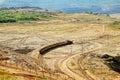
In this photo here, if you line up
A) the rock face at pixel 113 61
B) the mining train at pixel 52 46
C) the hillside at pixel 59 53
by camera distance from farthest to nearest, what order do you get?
the mining train at pixel 52 46
the rock face at pixel 113 61
the hillside at pixel 59 53

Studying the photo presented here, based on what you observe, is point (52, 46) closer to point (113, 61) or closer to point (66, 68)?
point (113, 61)

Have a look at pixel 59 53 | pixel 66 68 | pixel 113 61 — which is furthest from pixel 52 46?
pixel 66 68

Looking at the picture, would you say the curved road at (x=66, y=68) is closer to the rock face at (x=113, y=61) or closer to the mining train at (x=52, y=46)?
the rock face at (x=113, y=61)

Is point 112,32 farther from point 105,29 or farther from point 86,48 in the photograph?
point 86,48

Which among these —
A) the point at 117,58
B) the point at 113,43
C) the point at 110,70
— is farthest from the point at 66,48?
the point at 110,70

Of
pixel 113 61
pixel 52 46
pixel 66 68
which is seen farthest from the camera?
pixel 52 46

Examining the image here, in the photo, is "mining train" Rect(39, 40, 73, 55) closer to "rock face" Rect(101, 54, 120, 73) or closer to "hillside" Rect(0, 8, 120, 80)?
"hillside" Rect(0, 8, 120, 80)

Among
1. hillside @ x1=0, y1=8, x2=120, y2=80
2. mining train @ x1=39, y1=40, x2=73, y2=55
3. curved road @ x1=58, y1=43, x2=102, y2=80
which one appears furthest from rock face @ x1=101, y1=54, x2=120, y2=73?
mining train @ x1=39, y1=40, x2=73, y2=55

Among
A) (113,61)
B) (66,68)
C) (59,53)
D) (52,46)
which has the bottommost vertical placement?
(59,53)

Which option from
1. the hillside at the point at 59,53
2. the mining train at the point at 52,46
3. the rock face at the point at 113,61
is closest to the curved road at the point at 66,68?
the hillside at the point at 59,53
